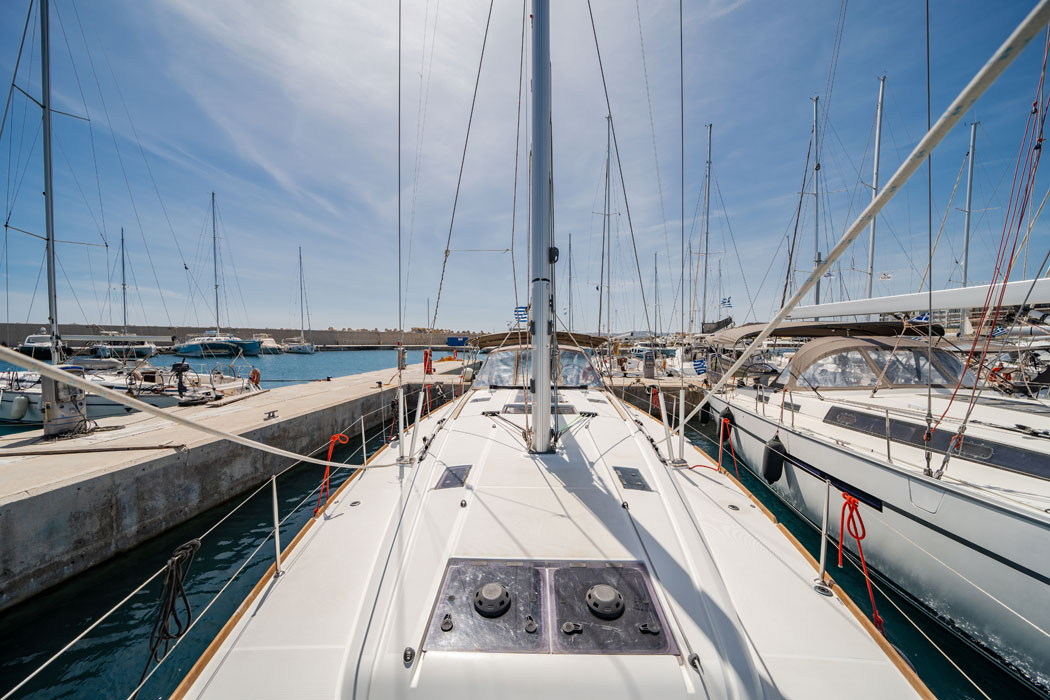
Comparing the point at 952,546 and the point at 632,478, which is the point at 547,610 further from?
the point at 952,546

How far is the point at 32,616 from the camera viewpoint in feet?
11.3

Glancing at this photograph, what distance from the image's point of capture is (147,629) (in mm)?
3367

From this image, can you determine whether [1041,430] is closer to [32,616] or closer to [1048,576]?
[1048,576]

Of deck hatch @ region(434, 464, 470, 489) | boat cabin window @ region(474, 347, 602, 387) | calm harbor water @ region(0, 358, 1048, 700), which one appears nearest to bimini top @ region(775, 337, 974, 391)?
calm harbor water @ region(0, 358, 1048, 700)

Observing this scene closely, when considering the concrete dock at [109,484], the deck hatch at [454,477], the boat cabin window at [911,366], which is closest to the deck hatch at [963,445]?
the boat cabin window at [911,366]

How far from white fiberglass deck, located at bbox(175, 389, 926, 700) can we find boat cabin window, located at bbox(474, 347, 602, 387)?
265 centimetres

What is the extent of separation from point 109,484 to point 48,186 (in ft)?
18.8

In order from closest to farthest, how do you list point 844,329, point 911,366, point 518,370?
point 911,366 < point 518,370 < point 844,329

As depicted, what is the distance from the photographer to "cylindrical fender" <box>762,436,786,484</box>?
203 inches

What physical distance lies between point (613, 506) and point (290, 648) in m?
1.86

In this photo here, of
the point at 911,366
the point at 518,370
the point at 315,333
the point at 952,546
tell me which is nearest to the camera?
the point at 952,546

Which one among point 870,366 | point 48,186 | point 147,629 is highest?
point 48,186

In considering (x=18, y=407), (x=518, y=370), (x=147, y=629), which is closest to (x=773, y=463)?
(x=518, y=370)

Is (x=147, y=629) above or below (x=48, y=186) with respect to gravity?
below
